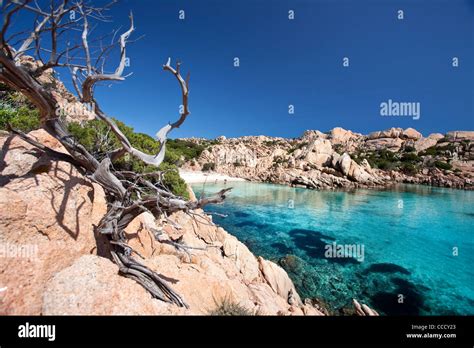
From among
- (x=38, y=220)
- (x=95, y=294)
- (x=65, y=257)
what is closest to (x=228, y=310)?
(x=95, y=294)

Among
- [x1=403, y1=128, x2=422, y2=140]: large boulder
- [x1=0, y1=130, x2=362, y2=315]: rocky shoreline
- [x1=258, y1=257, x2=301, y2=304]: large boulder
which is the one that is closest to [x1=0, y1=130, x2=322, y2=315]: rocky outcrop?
[x1=0, y1=130, x2=362, y2=315]: rocky shoreline

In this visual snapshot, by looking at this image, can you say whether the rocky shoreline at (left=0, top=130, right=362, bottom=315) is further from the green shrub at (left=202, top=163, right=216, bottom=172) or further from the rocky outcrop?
the green shrub at (left=202, top=163, right=216, bottom=172)

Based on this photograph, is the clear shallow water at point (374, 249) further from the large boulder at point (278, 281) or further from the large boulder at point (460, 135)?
the large boulder at point (460, 135)

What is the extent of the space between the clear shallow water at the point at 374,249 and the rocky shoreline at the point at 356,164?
2027 cm

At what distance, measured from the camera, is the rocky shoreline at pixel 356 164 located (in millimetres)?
43438

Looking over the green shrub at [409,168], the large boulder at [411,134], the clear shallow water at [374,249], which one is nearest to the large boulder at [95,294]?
the clear shallow water at [374,249]

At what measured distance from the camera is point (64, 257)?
123 inches

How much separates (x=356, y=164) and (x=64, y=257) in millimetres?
51177

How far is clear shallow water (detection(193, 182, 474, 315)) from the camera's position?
8156mm

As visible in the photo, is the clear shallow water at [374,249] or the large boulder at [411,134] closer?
the clear shallow water at [374,249]

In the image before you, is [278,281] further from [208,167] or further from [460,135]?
[460,135]

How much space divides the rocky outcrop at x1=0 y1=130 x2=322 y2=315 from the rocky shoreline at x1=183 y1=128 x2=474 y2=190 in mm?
39391
